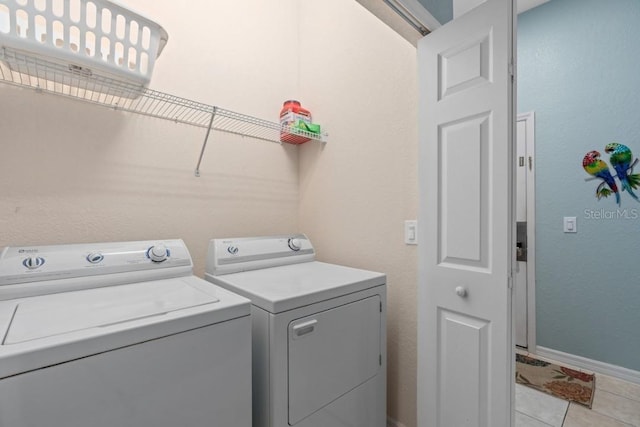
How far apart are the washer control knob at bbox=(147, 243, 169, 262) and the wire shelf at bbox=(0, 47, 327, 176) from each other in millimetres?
537

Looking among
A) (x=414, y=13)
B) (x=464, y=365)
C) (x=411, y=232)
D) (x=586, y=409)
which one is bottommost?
(x=586, y=409)

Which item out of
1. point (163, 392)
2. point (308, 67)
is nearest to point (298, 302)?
point (163, 392)

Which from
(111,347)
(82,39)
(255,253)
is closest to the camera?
(111,347)

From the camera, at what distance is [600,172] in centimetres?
230

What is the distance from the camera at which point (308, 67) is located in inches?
87.1

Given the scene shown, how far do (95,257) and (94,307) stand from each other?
37 centimetres

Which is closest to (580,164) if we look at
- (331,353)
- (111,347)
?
(331,353)

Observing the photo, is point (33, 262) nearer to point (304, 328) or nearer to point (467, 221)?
point (304, 328)

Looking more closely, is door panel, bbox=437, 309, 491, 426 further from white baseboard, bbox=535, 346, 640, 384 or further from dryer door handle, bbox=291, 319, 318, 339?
white baseboard, bbox=535, 346, 640, 384

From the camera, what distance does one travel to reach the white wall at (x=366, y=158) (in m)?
1.59

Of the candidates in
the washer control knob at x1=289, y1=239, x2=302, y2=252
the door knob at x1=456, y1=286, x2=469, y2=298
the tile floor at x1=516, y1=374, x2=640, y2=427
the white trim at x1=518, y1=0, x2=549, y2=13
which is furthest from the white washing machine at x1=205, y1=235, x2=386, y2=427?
the white trim at x1=518, y1=0, x2=549, y2=13

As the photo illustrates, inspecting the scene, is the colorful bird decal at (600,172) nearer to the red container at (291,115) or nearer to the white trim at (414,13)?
the white trim at (414,13)

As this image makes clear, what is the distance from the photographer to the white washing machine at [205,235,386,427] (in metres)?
1.09

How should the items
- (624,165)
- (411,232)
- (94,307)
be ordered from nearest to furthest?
(94,307)
(411,232)
(624,165)
